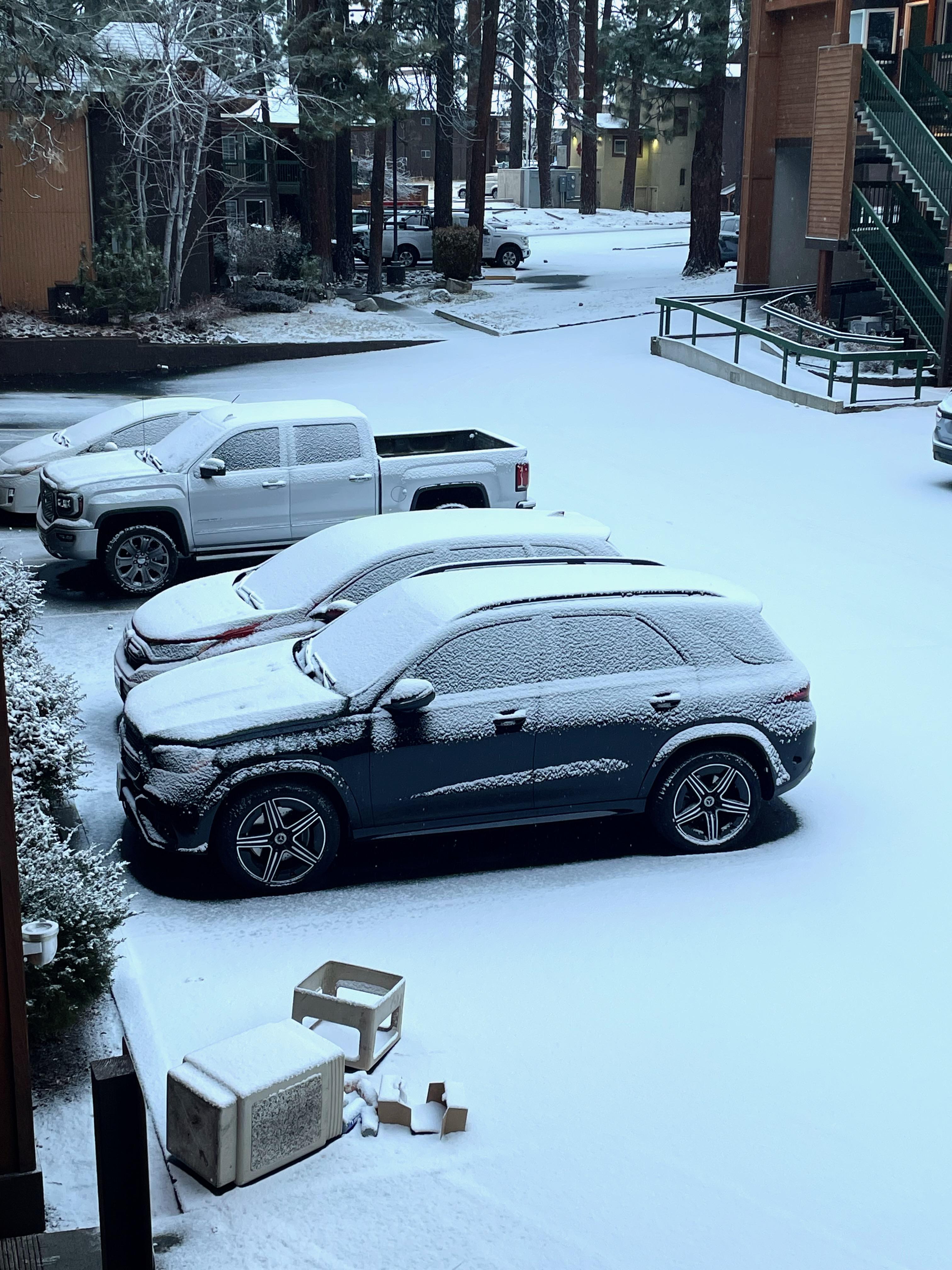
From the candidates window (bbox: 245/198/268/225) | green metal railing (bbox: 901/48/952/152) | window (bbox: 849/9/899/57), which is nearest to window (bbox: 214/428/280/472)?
green metal railing (bbox: 901/48/952/152)

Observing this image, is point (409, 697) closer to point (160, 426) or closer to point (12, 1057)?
point (12, 1057)

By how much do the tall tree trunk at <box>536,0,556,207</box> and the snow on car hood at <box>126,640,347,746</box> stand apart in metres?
41.7

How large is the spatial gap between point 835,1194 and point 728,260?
136ft

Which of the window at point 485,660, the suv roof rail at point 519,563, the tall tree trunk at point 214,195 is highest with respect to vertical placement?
the tall tree trunk at point 214,195

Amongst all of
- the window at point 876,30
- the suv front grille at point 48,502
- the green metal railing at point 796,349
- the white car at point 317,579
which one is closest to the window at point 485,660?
the white car at point 317,579

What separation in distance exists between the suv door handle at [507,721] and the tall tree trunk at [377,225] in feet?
102

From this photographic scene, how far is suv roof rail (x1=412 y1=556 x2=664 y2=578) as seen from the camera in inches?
371

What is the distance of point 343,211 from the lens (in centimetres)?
3978

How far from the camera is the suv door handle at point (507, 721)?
8203 millimetres

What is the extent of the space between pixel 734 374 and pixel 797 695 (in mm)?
18313

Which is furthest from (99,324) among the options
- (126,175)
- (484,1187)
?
(484,1187)

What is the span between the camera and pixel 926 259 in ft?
91.5

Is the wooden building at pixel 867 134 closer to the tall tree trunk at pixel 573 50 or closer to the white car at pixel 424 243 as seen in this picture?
the white car at pixel 424 243

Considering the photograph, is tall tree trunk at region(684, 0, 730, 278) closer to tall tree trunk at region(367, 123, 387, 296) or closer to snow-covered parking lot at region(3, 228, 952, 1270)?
tall tree trunk at region(367, 123, 387, 296)
